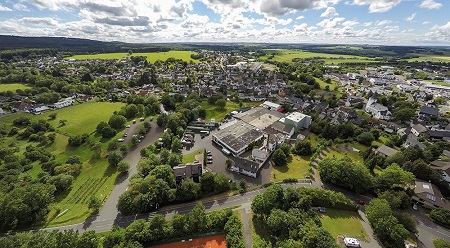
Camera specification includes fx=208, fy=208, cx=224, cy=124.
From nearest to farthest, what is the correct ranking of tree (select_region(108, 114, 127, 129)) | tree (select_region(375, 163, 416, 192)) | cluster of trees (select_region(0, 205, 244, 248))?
cluster of trees (select_region(0, 205, 244, 248)) → tree (select_region(375, 163, 416, 192)) → tree (select_region(108, 114, 127, 129))

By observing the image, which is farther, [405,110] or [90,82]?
[90,82]

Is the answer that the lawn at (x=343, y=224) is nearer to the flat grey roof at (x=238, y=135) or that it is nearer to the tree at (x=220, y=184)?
the tree at (x=220, y=184)

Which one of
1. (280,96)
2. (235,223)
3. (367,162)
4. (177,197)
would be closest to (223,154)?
(177,197)

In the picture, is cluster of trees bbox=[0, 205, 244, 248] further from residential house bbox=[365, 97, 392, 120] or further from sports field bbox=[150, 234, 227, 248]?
residential house bbox=[365, 97, 392, 120]

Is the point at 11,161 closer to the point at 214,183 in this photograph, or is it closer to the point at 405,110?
the point at 214,183

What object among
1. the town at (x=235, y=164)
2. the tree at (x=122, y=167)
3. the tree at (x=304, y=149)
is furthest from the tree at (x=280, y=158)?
the tree at (x=122, y=167)

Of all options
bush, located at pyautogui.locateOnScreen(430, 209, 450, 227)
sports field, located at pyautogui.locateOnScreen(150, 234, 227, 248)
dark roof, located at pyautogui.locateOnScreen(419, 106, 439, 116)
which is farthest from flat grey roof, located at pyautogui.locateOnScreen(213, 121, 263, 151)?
dark roof, located at pyautogui.locateOnScreen(419, 106, 439, 116)
